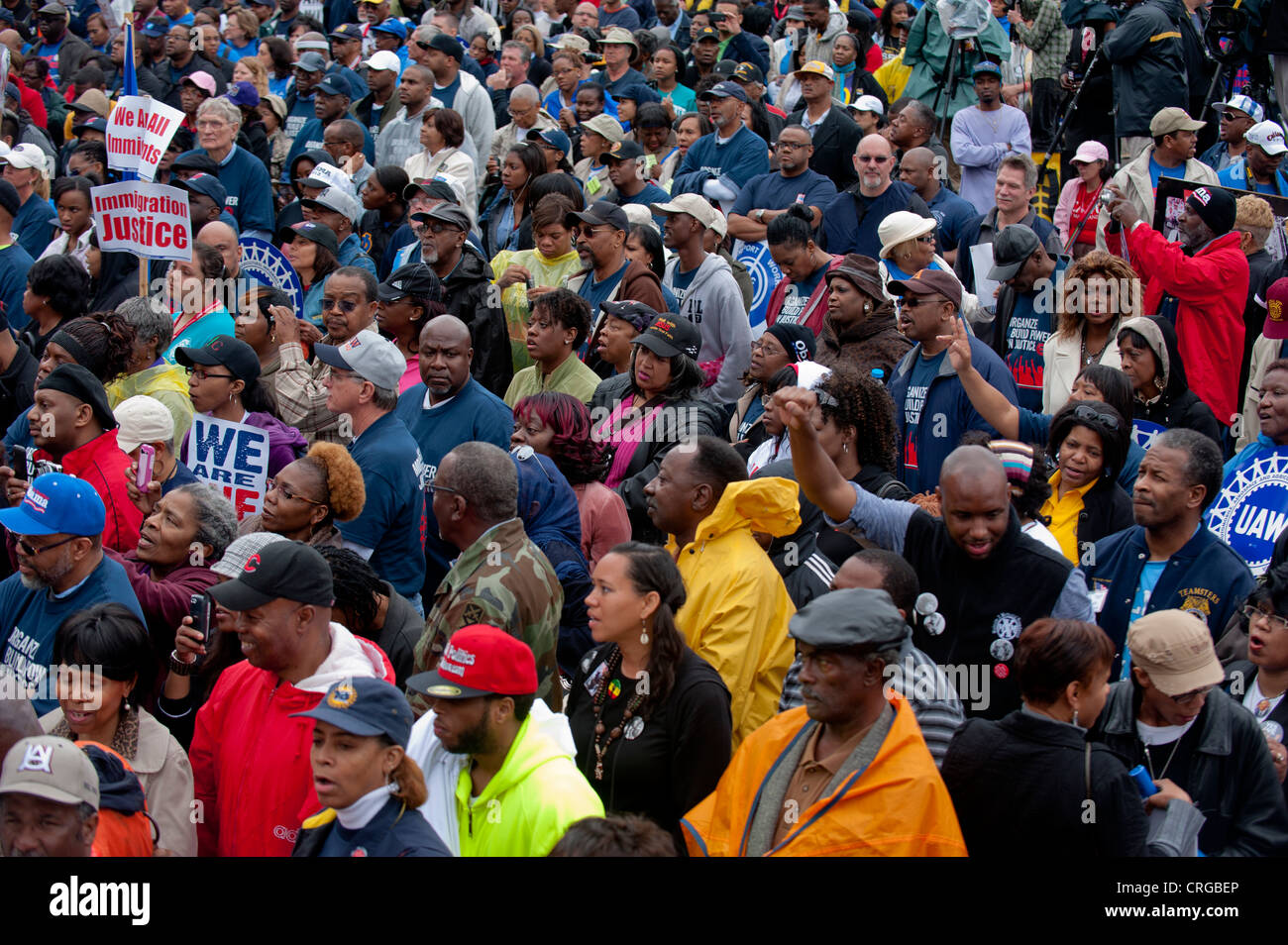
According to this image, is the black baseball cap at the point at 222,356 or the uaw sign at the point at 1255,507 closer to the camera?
the uaw sign at the point at 1255,507

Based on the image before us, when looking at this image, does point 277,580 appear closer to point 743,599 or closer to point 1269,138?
point 743,599

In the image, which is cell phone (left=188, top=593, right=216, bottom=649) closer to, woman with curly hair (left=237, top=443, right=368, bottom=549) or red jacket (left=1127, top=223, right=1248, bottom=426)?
woman with curly hair (left=237, top=443, right=368, bottom=549)

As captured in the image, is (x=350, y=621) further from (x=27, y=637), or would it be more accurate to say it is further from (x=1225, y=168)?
(x=1225, y=168)

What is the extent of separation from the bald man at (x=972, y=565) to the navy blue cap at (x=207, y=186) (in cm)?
722

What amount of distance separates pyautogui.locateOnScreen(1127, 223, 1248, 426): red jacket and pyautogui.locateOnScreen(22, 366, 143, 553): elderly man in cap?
608 centimetres

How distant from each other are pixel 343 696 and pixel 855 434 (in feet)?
9.05

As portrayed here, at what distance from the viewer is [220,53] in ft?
56.0

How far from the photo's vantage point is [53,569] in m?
5.03

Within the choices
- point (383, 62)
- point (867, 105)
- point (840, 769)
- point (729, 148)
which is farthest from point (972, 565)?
point (383, 62)

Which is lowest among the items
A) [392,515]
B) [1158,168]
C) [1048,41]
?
[392,515]

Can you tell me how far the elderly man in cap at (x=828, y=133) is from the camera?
1213 cm

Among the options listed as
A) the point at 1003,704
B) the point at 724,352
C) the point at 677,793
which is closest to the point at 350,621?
the point at 677,793

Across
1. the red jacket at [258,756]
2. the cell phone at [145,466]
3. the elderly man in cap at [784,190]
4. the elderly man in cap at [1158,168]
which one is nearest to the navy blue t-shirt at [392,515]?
the cell phone at [145,466]

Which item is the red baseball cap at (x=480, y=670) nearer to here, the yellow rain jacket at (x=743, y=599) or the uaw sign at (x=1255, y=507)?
the yellow rain jacket at (x=743, y=599)
